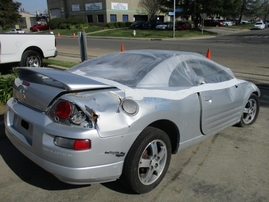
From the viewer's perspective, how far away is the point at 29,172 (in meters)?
3.13

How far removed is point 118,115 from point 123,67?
3.61ft

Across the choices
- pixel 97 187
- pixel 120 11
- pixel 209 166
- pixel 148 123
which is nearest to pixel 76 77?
pixel 148 123

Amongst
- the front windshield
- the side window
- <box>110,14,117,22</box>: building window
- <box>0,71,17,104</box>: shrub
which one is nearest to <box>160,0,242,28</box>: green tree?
<box>110,14,117,22</box>: building window

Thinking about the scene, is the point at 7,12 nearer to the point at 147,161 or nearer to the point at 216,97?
the point at 216,97

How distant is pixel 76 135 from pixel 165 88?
1194mm

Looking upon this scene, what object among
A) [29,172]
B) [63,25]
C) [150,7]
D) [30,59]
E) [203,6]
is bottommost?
[29,172]

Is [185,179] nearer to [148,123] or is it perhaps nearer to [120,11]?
[148,123]

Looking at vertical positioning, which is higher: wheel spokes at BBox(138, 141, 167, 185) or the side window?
the side window

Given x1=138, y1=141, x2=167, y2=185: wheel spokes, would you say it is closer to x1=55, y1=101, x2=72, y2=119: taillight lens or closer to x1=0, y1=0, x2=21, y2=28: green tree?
x1=55, y1=101, x2=72, y2=119: taillight lens

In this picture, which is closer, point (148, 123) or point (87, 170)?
point (87, 170)

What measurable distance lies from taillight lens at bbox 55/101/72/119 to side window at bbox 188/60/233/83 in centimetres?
180

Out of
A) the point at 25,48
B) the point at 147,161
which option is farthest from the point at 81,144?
the point at 25,48

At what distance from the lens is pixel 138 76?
9.62 ft

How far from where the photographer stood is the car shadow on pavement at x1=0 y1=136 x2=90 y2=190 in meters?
2.89
